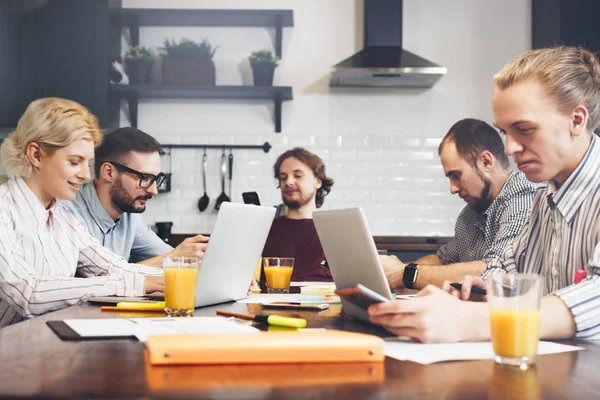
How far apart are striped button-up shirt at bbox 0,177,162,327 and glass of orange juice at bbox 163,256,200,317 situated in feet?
1.28

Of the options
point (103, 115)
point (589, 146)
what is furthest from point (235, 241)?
point (103, 115)

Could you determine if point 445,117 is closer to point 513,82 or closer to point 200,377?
point 513,82

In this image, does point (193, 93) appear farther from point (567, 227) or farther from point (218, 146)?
point (567, 227)

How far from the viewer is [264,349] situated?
1.01 meters

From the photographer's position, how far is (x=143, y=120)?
196 inches

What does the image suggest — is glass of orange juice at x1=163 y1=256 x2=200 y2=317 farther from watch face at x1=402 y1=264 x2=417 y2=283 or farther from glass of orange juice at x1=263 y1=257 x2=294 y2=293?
watch face at x1=402 y1=264 x2=417 y2=283

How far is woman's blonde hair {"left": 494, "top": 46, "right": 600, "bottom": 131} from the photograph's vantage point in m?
1.65

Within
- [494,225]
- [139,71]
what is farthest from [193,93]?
[494,225]

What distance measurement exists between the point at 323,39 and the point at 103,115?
155 cm

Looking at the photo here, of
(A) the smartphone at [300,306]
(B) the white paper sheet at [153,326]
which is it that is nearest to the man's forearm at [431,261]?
(A) the smartphone at [300,306]

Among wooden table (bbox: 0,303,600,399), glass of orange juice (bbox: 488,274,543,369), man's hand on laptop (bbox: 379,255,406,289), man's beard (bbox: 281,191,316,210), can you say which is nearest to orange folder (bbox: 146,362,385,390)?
wooden table (bbox: 0,303,600,399)

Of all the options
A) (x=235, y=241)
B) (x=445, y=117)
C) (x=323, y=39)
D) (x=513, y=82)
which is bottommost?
(x=235, y=241)

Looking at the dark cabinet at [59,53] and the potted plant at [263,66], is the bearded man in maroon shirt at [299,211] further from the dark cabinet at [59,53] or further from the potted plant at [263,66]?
the dark cabinet at [59,53]

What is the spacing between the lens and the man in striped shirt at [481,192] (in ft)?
9.03
